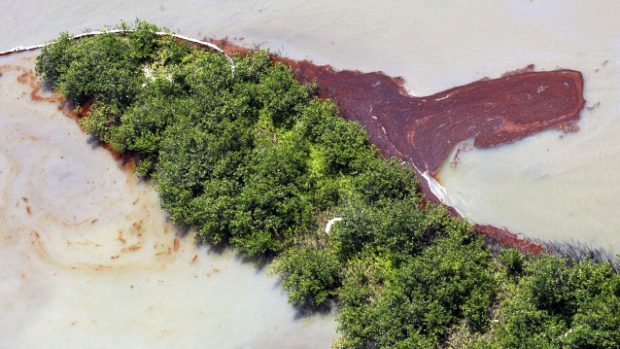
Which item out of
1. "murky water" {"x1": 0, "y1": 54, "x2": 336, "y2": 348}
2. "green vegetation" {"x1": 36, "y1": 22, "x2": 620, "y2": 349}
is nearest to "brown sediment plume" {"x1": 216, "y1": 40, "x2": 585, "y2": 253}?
"green vegetation" {"x1": 36, "y1": 22, "x2": 620, "y2": 349}

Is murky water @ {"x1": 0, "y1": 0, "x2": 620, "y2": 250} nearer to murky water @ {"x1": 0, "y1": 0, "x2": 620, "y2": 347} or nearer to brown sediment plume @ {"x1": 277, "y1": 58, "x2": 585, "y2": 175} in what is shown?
murky water @ {"x1": 0, "y1": 0, "x2": 620, "y2": 347}

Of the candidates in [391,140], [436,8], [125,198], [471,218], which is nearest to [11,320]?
[125,198]

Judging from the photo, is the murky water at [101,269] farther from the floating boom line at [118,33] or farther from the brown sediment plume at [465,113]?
the brown sediment plume at [465,113]

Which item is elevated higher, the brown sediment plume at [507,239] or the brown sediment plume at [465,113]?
the brown sediment plume at [465,113]

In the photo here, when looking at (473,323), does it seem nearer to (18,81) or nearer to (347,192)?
(347,192)

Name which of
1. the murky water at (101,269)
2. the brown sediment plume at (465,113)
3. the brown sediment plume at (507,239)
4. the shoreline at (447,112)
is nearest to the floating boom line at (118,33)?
the murky water at (101,269)

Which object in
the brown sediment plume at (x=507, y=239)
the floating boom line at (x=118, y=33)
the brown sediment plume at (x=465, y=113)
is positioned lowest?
the brown sediment plume at (x=507, y=239)

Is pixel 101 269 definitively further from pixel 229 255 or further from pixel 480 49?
pixel 480 49

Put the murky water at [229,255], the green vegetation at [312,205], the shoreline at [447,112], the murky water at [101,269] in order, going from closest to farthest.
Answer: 1. the green vegetation at [312,205]
2. the murky water at [229,255]
3. the murky water at [101,269]
4. the shoreline at [447,112]
